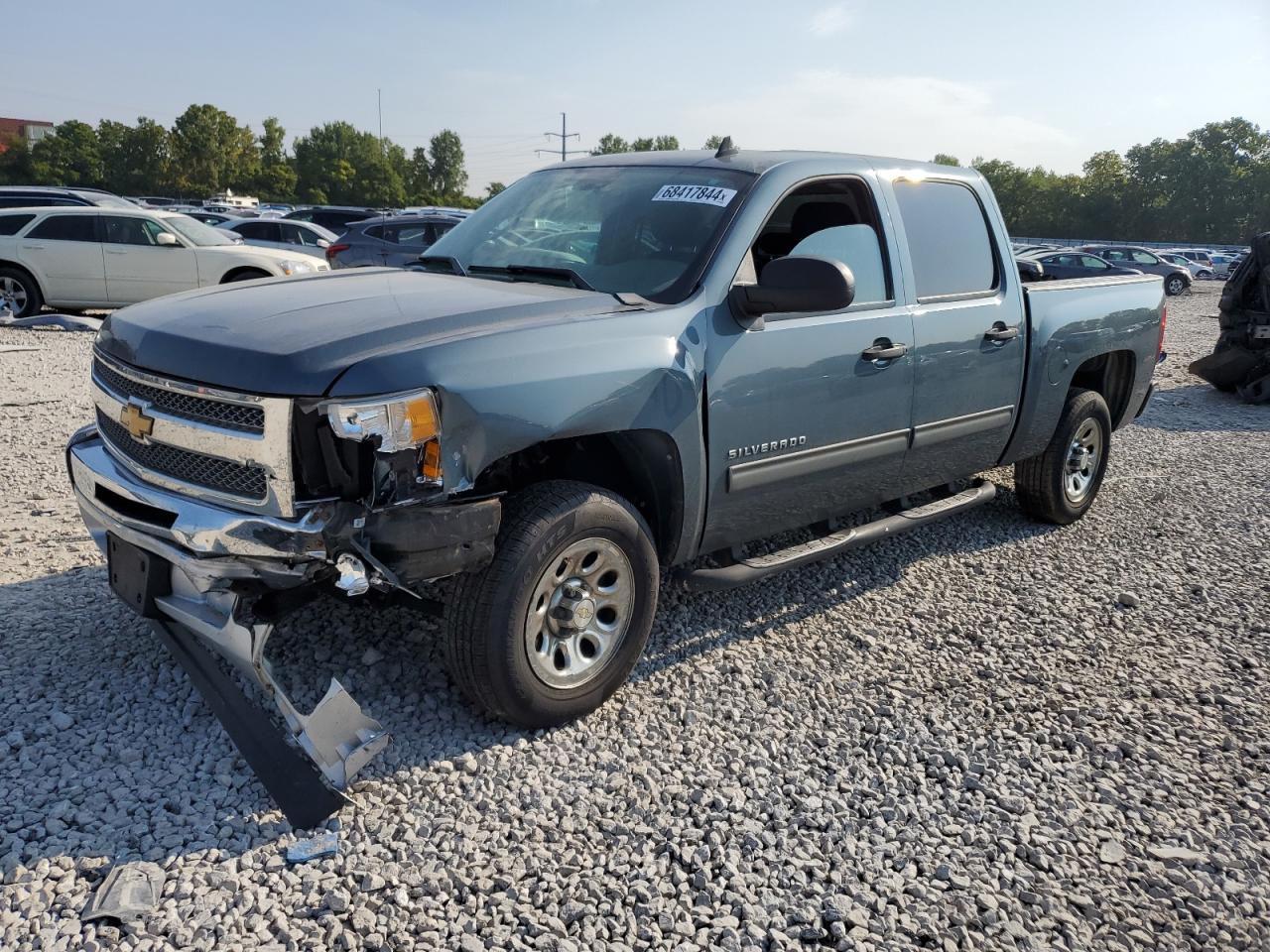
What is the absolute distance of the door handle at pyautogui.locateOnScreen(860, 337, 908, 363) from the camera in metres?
4.02

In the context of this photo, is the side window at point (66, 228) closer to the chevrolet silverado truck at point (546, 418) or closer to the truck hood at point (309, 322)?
the chevrolet silverado truck at point (546, 418)

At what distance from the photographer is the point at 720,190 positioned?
383cm

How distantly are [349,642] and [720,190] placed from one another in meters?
2.26

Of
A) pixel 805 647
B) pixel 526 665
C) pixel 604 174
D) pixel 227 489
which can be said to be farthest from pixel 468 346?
pixel 805 647

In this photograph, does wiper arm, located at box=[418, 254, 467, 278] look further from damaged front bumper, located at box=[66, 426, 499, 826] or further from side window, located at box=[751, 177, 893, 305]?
damaged front bumper, located at box=[66, 426, 499, 826]

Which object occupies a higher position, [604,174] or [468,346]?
[604,174]

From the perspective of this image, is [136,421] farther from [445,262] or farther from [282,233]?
[282,233]

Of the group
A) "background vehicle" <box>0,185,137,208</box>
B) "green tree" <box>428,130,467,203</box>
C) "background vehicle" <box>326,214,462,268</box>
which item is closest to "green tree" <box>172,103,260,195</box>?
"green tree" <box>428,130,467,203</box>

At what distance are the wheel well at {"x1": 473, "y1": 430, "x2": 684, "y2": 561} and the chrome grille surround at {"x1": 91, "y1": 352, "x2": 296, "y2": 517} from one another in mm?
689

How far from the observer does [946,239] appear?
4.64 meters

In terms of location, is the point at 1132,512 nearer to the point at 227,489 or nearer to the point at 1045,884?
the point at 1045,884

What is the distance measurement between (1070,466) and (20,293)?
42.7ft

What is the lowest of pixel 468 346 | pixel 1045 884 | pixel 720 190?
pixel 1045 884

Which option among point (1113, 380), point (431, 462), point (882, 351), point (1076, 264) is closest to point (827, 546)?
point (882, 351)
